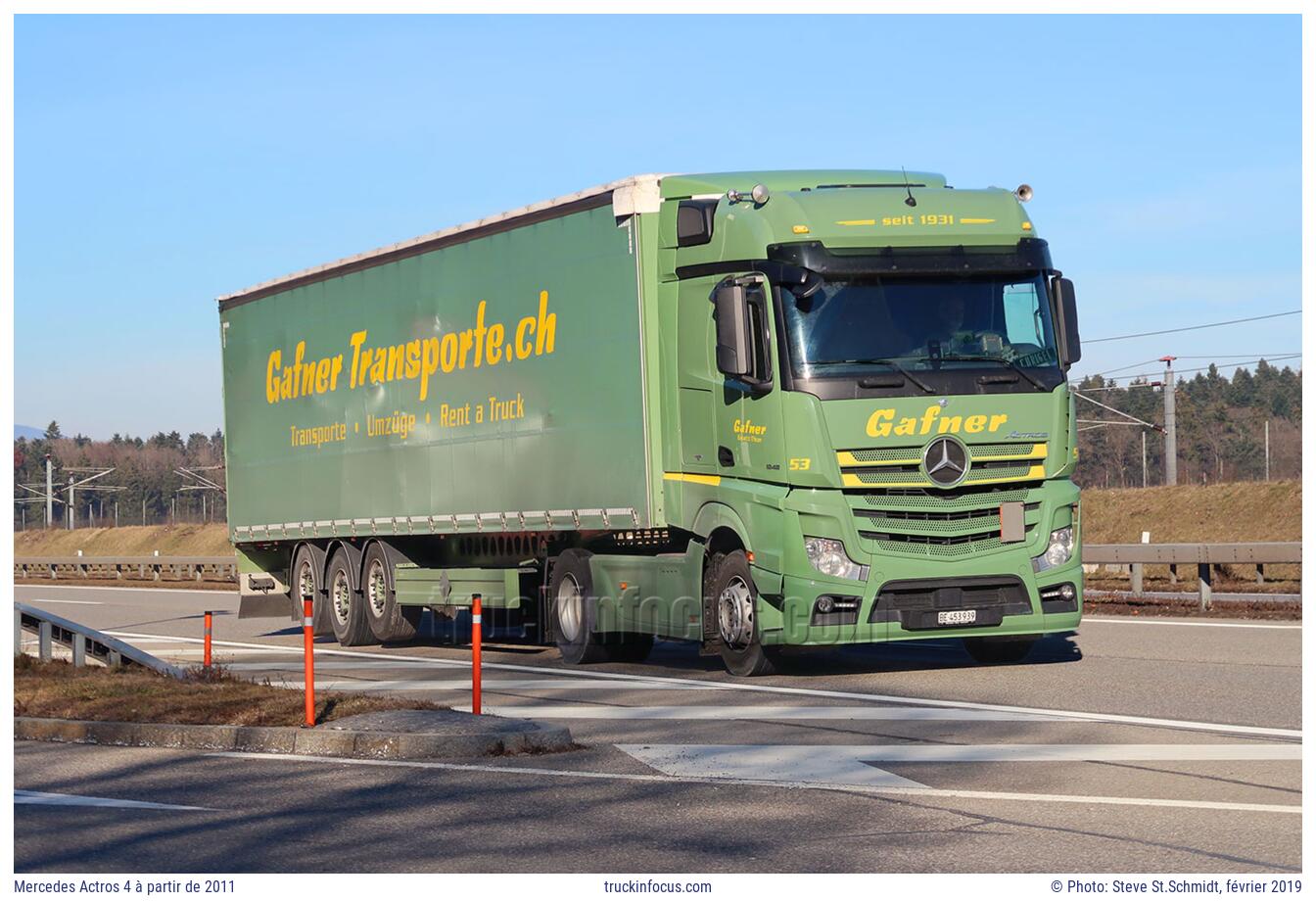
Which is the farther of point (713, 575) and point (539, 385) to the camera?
point (539, 385)

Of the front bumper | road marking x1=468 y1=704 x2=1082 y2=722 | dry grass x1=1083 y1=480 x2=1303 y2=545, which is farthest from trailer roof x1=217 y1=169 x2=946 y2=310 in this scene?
dry grass x1=1083 y1=480 x2=1303 y2=545

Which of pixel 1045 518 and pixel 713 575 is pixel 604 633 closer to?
pixel 713 575

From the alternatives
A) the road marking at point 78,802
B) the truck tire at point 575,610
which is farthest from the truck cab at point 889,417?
the road marking at point 78,802

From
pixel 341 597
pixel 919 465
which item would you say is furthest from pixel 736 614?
pixel 341 597

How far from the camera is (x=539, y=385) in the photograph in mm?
18516

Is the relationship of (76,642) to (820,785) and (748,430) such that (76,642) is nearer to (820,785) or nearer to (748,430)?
(748,430)

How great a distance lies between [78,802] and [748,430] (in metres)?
7.14

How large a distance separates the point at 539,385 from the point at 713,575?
3288mm

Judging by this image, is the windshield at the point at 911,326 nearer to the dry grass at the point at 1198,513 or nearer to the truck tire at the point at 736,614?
the truck tire at the point at 736,614

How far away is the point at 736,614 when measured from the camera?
15977mm

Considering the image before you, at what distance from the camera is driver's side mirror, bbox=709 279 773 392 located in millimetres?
15180

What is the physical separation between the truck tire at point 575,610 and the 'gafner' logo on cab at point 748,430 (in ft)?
10.1

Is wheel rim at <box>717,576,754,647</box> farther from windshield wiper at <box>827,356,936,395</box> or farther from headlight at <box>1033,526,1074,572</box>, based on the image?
headlight at <box>1033,526,1074,572</box>

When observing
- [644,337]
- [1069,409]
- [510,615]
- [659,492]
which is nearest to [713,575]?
[659,492]
